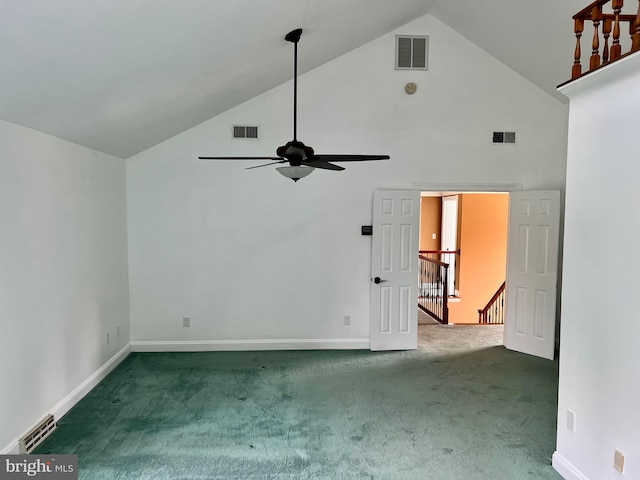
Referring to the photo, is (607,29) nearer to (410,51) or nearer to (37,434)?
(410,51)

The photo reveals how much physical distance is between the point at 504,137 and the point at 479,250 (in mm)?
4363

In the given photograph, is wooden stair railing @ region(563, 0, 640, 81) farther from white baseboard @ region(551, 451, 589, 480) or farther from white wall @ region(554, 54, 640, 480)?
white baseboard @ region(551, 451, 589, 480)

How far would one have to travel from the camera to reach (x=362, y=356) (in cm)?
521

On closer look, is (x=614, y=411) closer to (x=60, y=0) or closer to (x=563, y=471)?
(x=563, y=471)

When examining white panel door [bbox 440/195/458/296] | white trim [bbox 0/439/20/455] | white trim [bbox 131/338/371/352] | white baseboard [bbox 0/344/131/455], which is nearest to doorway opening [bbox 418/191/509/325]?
white panel door [bbox 440/195/458/296]

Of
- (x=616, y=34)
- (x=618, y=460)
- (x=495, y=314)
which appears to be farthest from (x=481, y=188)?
(x=495, y=314)

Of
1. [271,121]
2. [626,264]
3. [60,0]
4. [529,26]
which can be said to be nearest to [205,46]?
[60,0]

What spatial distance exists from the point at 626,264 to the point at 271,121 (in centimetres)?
411

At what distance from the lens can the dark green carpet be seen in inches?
116

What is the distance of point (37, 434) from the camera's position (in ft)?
10.3

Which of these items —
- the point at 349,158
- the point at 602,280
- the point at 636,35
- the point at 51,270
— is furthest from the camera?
the point at 51,270

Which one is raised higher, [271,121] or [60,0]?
[271,121]

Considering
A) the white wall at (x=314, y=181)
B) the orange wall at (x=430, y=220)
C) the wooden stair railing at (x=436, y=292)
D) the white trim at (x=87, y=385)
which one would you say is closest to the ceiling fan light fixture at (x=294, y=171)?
the white wall at (x=314, y=181)

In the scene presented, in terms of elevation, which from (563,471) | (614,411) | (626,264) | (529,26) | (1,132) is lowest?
(563,471)
